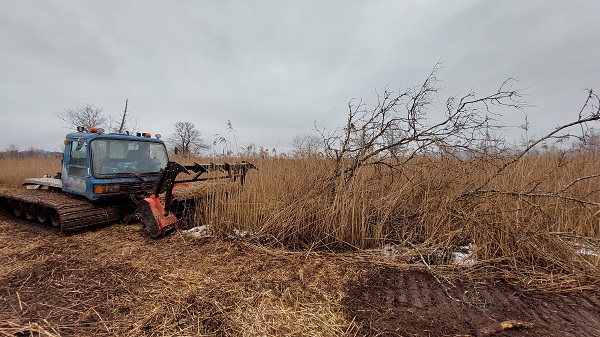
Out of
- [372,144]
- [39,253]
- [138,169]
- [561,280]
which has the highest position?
[372,144]

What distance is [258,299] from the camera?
2305mm

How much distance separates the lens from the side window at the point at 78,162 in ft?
16.6

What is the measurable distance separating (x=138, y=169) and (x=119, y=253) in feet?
8.43

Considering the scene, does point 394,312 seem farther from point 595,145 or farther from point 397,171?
point 595,145

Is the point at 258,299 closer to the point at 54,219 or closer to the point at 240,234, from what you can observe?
the point at 240,234

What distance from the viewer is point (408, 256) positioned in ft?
10.2

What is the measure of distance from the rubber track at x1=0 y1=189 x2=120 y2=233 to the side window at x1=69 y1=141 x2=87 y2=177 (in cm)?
50

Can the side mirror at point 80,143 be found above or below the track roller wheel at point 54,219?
above

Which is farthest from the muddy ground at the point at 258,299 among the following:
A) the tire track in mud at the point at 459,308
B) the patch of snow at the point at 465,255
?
the patch of snow at the point at 465,255

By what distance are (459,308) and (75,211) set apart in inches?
218

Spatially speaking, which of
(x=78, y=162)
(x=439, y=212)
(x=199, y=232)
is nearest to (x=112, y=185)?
(x=78, y=162)

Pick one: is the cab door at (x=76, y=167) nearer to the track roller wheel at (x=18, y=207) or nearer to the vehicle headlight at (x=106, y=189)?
the vehicle headlight at (x=106, y=189)

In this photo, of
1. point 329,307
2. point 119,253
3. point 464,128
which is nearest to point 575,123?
point 464,128

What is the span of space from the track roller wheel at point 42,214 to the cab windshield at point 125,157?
145 centimetres
